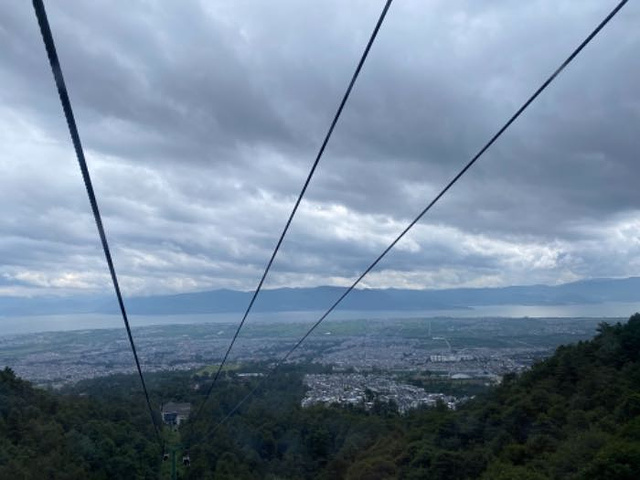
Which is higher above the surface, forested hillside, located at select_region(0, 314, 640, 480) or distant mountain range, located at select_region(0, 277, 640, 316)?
distant mountain range, located at select_region(0, 277, 640, 316)

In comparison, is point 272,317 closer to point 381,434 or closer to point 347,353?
point 347,353

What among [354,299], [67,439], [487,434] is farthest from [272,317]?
[487,434]

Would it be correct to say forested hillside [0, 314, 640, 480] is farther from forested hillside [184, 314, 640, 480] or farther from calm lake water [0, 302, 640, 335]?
calm lake water [0, 302, 640, 335]

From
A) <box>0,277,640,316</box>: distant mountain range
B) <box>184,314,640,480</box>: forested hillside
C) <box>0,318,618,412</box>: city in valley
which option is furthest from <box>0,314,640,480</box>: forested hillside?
<box>0,277,640,316</box>: distant mountain range

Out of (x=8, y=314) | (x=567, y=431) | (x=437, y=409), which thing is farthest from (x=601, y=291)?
(x=8, y=314)

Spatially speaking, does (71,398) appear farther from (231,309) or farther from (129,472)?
(231,309)

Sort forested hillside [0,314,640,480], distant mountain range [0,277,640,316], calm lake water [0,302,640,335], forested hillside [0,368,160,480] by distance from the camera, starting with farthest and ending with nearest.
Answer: distant mountain range [0,277,640,316] < calm lake water [0,302,640,335] < forested hillside [0,368,160,480] < forested hillside [0,314,640,480]
